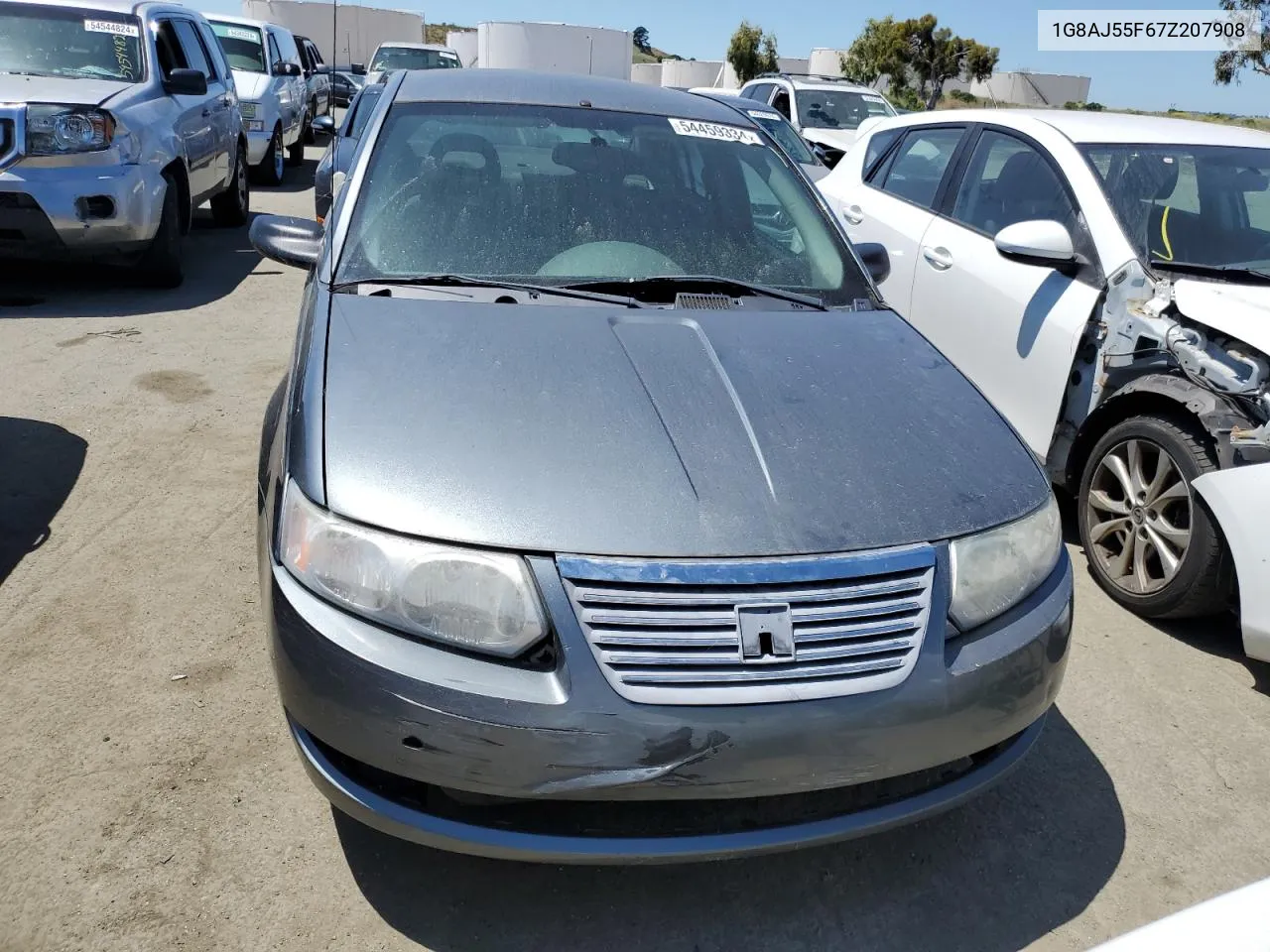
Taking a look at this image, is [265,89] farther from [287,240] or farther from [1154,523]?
[1154,523]

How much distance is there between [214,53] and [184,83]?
222 centimetres

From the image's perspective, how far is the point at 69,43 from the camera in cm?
685

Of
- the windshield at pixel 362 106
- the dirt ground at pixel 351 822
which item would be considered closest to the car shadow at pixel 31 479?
the dirt ground at pixel 351 822

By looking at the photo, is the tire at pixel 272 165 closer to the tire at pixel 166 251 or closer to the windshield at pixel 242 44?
the windshield at pixel 242 44

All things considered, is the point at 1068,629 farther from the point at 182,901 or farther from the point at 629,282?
the point at 182,901

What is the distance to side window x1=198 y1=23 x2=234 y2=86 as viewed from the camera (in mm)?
8765

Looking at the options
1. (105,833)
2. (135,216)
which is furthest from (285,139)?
(105,833)

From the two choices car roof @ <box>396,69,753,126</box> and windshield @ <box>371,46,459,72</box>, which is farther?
windshield @ <box>371,46,459,72</box>

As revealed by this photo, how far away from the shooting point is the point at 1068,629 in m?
2.27

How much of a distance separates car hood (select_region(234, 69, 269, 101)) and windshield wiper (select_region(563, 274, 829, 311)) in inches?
396

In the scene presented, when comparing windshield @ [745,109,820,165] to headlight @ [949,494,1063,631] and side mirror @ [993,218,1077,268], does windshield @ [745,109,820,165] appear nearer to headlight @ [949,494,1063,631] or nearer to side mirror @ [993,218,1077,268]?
side mirror @ [993,218,1077,268]

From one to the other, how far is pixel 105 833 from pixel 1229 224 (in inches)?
174

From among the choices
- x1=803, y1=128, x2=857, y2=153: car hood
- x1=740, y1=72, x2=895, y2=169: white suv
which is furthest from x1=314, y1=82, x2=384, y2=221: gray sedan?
x1=740, y1=72, x2=895, y2=169: white suv

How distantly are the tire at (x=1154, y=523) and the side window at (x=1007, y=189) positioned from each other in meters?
1.01
